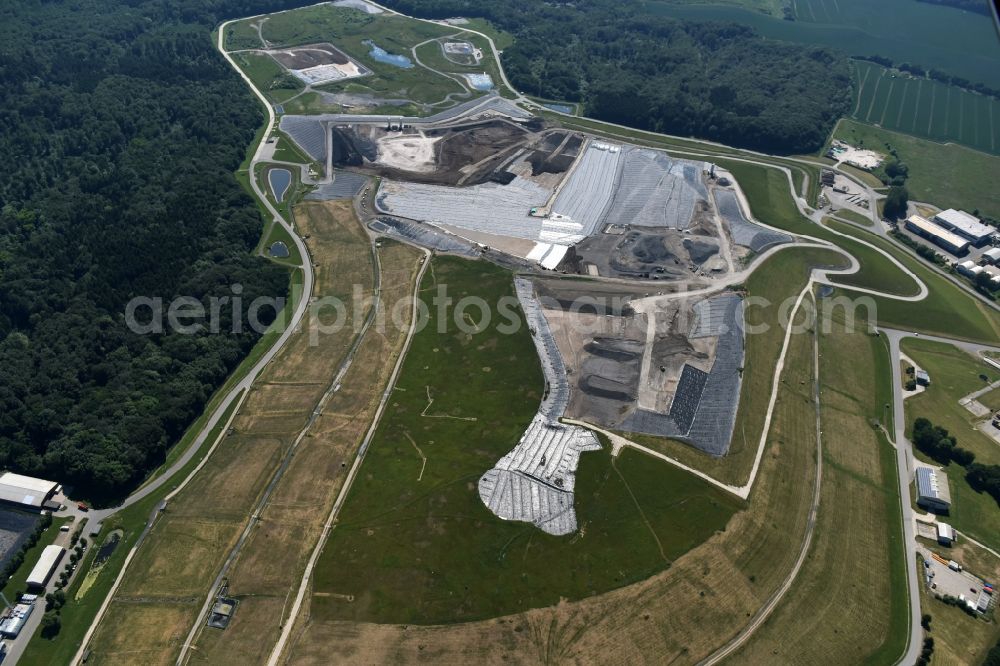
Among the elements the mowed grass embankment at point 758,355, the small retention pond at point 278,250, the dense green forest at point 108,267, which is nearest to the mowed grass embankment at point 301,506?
the dense green forest at point 108,267

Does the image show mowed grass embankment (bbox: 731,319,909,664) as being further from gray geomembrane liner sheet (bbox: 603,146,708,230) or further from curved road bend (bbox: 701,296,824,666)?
gray geomembrane liner sheet (bbox: 603,146,708,230)

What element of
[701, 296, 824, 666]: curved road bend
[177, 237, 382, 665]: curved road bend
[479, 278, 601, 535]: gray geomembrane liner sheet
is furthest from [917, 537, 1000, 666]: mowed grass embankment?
[177, 237, 382, 665]: curved road bend

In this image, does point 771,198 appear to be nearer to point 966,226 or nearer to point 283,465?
point 966,226

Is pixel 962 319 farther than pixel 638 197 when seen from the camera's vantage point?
No

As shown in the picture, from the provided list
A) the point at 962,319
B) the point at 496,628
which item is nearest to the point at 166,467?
the point at 496,628

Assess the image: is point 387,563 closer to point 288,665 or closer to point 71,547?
point 288,665
